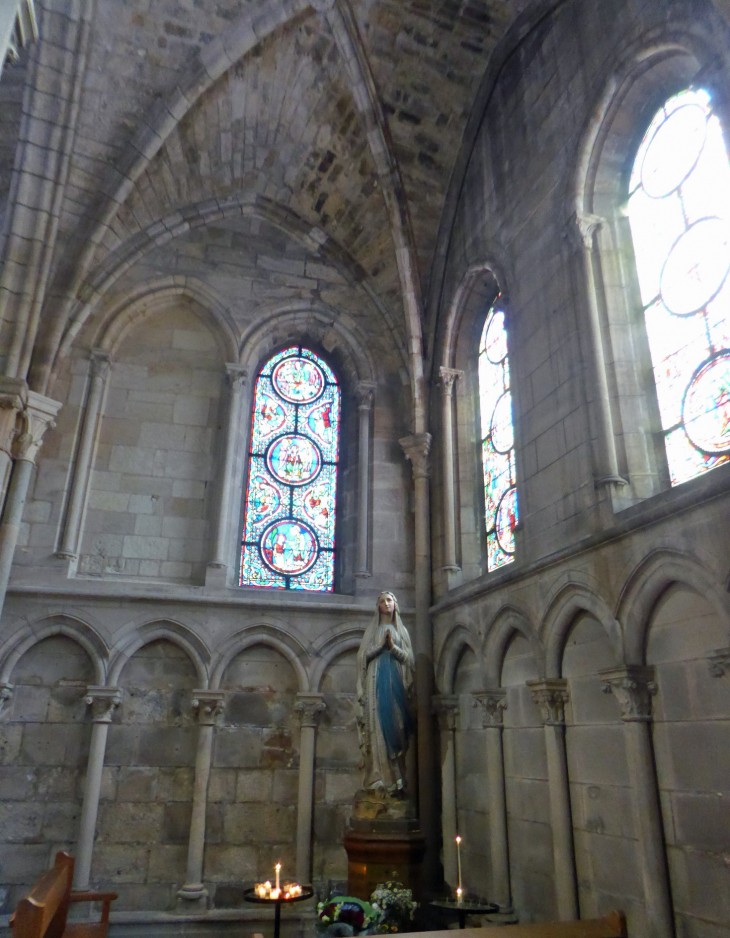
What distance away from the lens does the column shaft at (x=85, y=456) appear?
29.3 feet

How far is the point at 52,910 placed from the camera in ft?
13.7

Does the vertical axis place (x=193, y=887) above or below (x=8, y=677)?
below

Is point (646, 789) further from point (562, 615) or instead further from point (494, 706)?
point (494, 706)

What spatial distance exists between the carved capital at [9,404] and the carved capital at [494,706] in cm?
558

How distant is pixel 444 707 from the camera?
864 centimetres

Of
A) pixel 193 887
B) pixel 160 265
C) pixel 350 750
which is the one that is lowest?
pixel 193 887

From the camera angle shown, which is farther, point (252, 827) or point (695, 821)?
point (252, 827)

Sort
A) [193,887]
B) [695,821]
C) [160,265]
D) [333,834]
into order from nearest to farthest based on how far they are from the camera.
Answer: [695,821] < [193,887] < [333,834] < [160,265]

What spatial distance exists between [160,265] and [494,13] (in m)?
5.25

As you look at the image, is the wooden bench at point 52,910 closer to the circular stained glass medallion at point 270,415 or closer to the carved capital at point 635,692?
the carved capital at point 635,692

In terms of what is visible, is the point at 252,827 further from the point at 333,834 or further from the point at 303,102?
the point at 303,102

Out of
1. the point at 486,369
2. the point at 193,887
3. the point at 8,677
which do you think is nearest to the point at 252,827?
the point at 193,887

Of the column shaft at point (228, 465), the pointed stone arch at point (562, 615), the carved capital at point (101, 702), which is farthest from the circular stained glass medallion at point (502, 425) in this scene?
the carved capital at point (101, 702)

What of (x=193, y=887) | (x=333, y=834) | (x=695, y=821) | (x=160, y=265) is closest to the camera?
(x=695, y=821)
